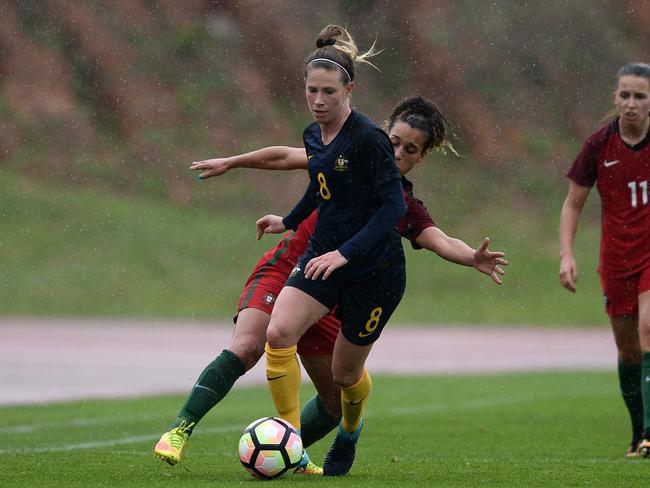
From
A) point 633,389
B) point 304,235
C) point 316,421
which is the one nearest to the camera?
point 304,235

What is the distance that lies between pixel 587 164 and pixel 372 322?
108 inches

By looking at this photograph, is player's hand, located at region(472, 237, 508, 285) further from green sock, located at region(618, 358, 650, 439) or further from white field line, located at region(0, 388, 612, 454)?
white field line, located at region(0, 388, 612, 454)

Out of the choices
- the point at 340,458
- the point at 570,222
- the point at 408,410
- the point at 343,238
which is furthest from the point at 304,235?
the point at 408,410

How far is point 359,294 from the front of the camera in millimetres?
6770

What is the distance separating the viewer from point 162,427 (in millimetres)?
10695

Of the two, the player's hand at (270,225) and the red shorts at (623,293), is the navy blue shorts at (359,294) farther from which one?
the red shorts at (623,293)

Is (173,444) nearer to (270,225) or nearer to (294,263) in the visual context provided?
(294,263)

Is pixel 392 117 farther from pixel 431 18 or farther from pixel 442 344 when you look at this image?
pixel 431 18

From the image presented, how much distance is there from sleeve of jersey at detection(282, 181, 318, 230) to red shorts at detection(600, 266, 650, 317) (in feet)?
7.86

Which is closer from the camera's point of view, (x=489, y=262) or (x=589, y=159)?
(x=489, y=262)

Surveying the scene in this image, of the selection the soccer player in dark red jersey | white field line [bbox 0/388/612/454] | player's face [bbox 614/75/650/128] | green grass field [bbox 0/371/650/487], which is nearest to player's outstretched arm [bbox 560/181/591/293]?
player's face [bbox 614/75/650/128]

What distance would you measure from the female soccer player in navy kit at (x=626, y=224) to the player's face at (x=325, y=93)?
2.56 meters

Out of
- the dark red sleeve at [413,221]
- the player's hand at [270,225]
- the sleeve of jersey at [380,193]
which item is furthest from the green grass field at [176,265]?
the sleeve of jersey at [380,193]

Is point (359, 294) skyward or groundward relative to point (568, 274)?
groundward
